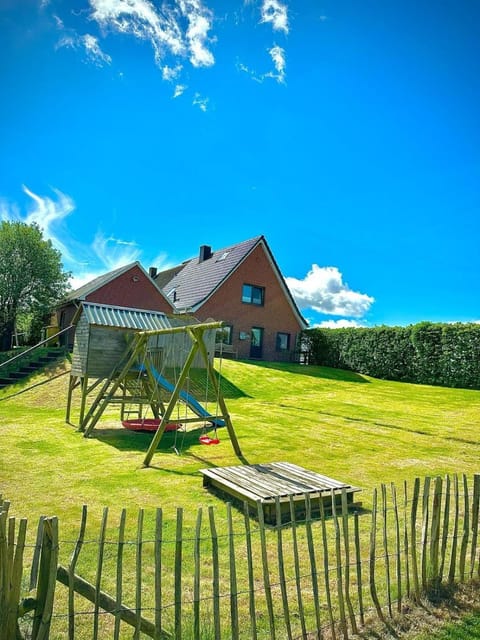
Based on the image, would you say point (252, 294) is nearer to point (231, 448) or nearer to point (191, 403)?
point (191, 403)

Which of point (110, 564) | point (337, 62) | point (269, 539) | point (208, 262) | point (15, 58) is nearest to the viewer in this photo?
point (110, 564)

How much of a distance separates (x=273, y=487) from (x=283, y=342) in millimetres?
26415

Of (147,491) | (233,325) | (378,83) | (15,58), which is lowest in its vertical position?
(147,491)

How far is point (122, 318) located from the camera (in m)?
14.0

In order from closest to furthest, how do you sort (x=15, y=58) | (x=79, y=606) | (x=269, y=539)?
(x=79, y=606)
(x=269, y=539)
(x=15, y=58)

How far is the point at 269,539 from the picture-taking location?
5.59 m

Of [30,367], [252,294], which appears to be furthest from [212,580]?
[252,294]

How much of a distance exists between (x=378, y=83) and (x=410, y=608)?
13375mm

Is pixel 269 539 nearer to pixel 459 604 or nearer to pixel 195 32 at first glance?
pixel 459 604

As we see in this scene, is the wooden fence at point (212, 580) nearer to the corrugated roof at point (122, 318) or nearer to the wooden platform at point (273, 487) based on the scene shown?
the wooden platform at point (273, 487)

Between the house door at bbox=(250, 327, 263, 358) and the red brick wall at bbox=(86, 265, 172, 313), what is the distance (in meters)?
6.96

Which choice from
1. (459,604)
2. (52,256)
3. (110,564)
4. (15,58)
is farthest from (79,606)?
(52,256)

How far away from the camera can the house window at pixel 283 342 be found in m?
32.6

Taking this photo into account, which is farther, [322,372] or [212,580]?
[322,372]
